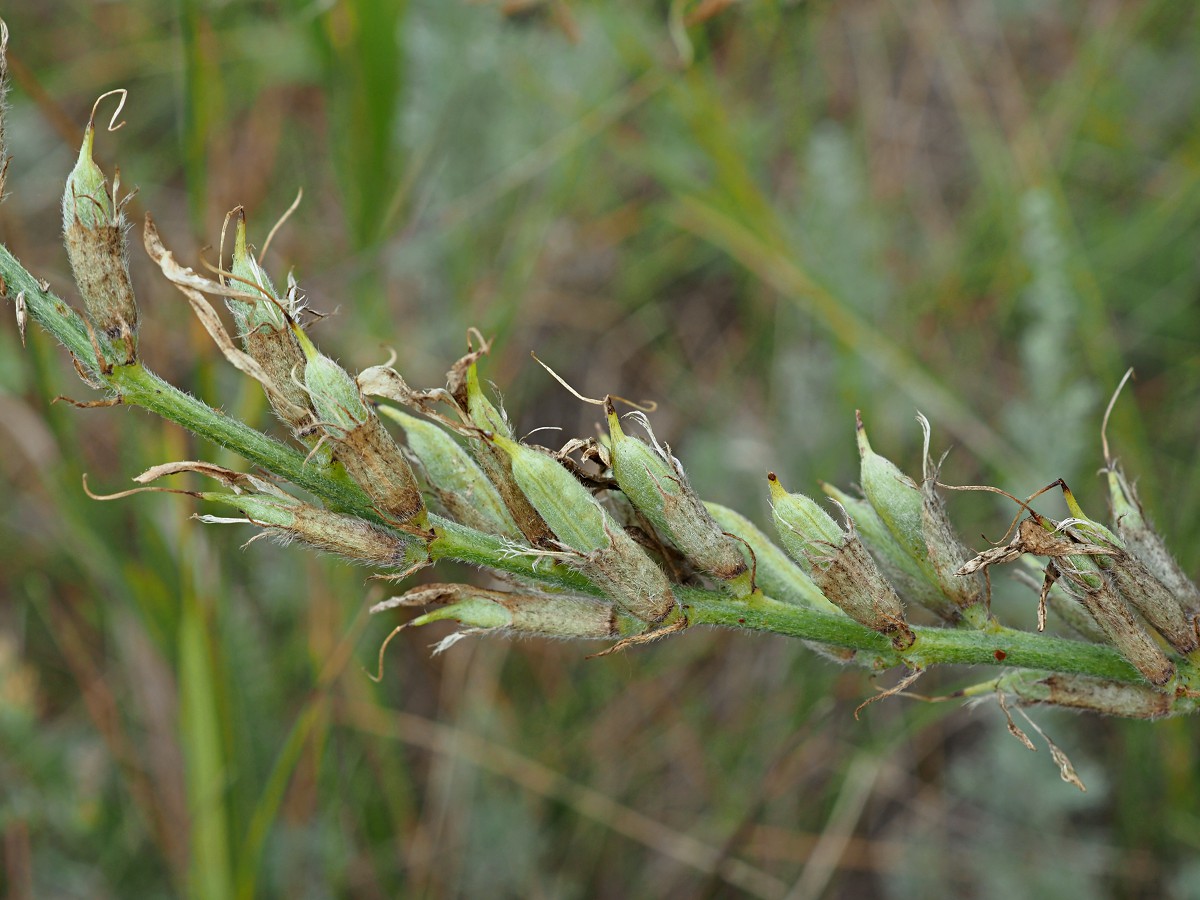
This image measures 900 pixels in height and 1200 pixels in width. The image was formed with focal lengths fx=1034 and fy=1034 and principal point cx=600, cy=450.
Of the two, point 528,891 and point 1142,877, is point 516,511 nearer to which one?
point 528,891

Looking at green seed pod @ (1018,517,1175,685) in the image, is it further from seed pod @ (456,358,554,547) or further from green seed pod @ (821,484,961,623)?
seed pod @ (456,358,554,547)

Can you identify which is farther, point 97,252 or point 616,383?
point 616,383

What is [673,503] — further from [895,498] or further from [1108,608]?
[1108,608]

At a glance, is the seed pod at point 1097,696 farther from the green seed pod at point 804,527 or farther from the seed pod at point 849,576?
the green seed pod at point 804,527

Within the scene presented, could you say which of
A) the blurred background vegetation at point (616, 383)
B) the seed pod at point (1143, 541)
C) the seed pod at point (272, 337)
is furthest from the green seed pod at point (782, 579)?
the blurred background vegetation at point (616, 383)

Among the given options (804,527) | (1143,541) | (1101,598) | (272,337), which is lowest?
(272,337)

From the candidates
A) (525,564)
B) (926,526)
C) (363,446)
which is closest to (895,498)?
(926,526)
